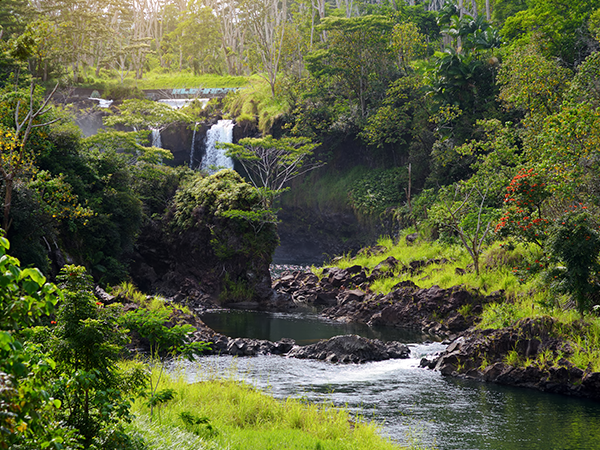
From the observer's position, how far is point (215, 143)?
155ft

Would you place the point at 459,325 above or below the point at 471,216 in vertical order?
below

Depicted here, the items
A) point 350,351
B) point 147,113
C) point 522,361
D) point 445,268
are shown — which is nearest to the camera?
point 522,361

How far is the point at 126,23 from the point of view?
7750cm

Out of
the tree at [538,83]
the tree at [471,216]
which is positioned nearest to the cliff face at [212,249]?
the tree at [471,216]

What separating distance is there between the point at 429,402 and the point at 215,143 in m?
37.2

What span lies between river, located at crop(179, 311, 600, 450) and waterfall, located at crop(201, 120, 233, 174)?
3091 cm

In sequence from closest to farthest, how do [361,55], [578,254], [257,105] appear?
[578,254] < [361,55] < [257,105]

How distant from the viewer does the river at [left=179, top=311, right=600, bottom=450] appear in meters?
11.5

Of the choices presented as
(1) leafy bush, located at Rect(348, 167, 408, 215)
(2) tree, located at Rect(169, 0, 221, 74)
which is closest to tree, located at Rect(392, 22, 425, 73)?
(1) leafy bush, located at Rect(348, 167, 408, 215)

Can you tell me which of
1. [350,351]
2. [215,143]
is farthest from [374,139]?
[350,351]

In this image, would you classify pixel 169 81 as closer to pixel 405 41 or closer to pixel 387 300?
pixel 405 41

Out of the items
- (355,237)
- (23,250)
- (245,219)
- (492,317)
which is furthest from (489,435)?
(355,237)

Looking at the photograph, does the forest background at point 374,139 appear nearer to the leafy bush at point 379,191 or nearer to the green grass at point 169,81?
the leafy bush at point 379,191

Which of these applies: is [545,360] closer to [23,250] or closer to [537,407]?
[537,407]
